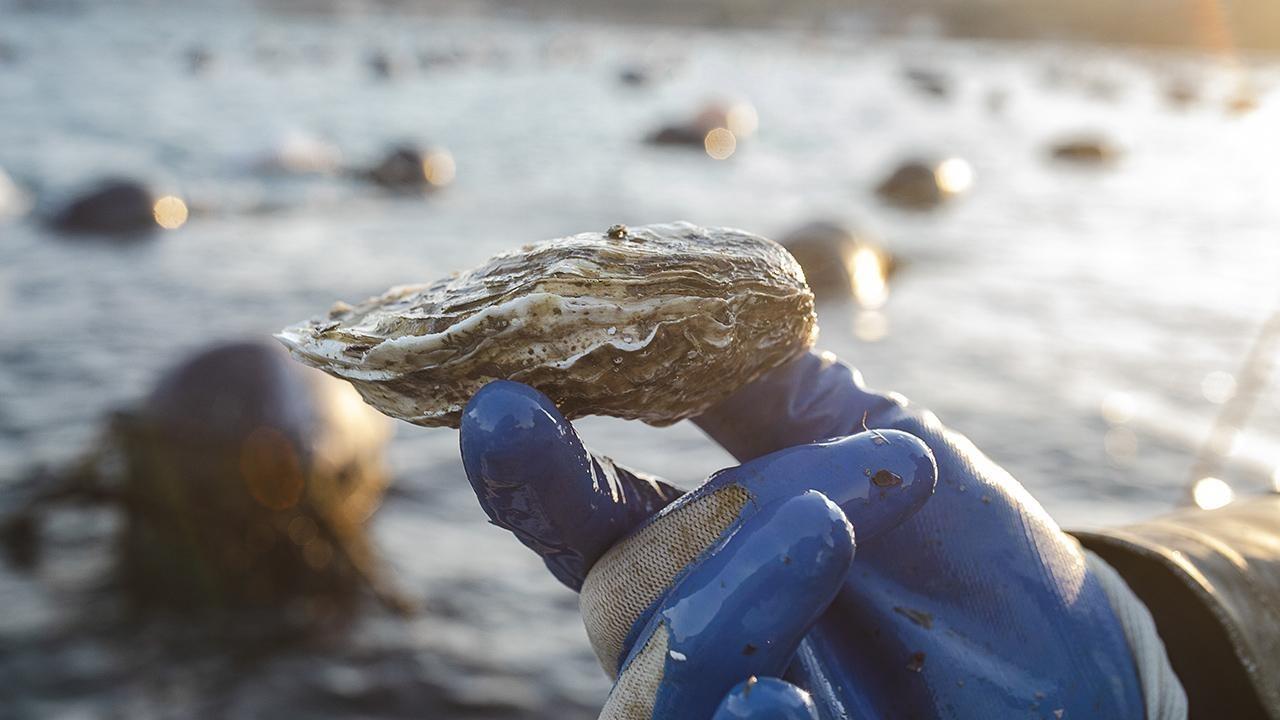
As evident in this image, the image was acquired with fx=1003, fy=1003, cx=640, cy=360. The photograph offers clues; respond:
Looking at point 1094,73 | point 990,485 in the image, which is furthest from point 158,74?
point 1094,73

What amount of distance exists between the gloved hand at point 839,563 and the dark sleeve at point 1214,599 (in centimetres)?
49

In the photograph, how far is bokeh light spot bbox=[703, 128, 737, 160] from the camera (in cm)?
2833

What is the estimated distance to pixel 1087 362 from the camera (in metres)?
11.8

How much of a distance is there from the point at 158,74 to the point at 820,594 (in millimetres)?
45538

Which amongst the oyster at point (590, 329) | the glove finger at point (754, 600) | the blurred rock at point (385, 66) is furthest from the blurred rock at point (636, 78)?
the glove finger at point (754, 600)

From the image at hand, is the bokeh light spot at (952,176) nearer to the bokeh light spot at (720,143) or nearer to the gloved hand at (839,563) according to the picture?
the bokeh light spot at (720,143)

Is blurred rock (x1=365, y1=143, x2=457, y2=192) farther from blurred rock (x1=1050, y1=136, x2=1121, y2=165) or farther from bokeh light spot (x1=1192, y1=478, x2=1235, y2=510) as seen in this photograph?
blurred rock (x1=1050, y1=136, x2=1121, y2=165)

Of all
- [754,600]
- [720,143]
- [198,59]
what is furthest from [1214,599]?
[198,59]

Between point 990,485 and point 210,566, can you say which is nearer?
point 990,485

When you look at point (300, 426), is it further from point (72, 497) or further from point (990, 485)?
point (990, 485)

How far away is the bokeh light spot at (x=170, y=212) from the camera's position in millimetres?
17438

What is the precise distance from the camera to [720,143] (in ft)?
96.7

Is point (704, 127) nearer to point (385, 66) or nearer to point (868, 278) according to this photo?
point (868, 278)

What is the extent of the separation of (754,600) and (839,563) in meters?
0.18
